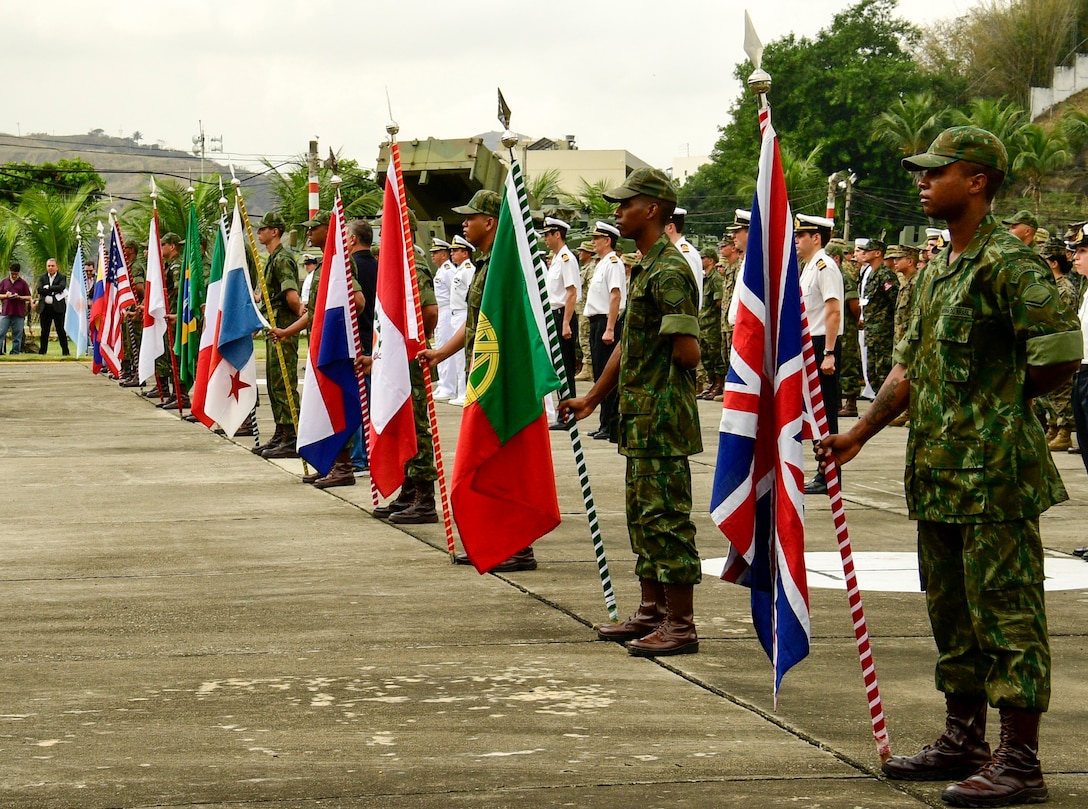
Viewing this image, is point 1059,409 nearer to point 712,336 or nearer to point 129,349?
point 712,336

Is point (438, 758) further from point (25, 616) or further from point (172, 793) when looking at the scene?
point (25, 616)

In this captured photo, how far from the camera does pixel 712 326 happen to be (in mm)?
19984

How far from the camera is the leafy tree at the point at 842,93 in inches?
2832

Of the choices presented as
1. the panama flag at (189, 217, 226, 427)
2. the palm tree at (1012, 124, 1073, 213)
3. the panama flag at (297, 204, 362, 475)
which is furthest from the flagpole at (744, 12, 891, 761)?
the palm tree at (1012, 124, 1073, 213)

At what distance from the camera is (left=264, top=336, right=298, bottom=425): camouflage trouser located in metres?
13.0

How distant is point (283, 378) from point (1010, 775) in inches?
380

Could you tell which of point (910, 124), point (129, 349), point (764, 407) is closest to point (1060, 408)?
point (764, 407)

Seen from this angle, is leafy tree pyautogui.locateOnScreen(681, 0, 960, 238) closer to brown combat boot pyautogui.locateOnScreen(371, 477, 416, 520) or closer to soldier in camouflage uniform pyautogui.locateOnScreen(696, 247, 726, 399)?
soldier in camouflage uniform pyautogui.locateOnScreen(696, 247, 726, 399)

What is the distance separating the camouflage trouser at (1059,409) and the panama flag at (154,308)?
1039cm

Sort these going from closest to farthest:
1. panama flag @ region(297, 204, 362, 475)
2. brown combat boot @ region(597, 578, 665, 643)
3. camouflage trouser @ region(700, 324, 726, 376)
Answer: brown combat boot @ region(597, 578, 665, 643)
panama flag @ region(297, 204, 362, 475)
camouflage trouser @ region(700, 324, 726, 376)

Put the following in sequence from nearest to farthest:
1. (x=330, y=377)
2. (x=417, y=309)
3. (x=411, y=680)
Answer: (x=411, y=680)
(x=417, y=309)
(x=330, y=377)

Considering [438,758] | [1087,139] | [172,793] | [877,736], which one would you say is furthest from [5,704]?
[1087,139]

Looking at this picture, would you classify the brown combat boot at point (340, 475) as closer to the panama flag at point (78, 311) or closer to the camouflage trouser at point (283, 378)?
the camouflage trouser at point (283, 378)

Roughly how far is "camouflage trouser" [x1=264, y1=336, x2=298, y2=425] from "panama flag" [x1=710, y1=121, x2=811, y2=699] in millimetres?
8316
